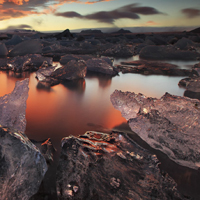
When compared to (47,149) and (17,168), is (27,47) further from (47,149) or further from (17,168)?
(17,168)

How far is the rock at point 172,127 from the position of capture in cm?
62

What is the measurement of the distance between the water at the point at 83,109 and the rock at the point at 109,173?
6cm

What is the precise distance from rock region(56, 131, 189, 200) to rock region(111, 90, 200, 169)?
0.37 ft

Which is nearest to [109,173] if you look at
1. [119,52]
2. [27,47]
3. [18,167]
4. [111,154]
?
[111,154]

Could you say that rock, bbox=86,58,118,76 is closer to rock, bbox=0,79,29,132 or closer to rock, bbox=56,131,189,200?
rock, bbox=0,79,29,132

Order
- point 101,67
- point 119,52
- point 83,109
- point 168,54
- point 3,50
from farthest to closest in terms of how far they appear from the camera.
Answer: point 119,52
point 168,54
point 3,50
point 101,67
point 83,109

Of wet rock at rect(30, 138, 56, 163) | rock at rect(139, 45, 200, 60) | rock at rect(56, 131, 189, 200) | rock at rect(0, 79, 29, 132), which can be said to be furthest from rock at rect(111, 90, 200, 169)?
rock at rect(139, 45, 200, 60)

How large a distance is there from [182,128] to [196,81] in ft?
2.71

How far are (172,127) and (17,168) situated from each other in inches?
18.8

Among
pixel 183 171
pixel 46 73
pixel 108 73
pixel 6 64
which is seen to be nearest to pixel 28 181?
pixel 183 171

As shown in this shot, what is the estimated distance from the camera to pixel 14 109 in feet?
2.56

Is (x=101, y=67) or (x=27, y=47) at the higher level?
(x=27, y=47)

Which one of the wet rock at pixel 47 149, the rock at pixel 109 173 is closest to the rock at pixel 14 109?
the wet rock at pixel 47 149

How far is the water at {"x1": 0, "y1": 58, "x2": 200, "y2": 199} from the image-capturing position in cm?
62
